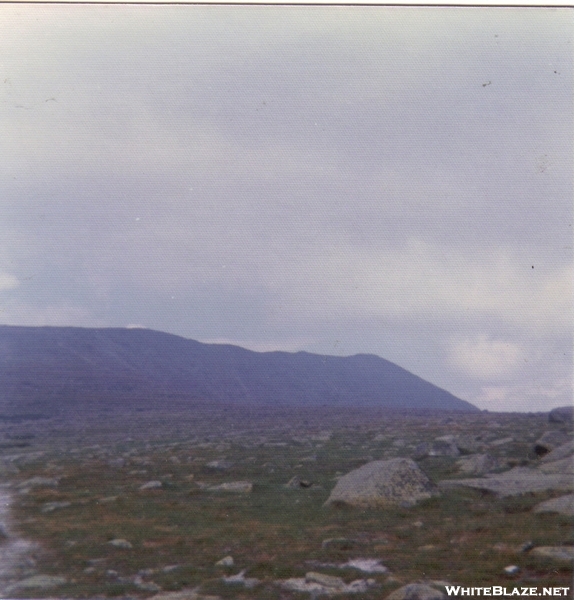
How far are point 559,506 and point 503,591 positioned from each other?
18.5ft

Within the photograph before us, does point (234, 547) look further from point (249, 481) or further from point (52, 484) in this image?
point (52, 484)

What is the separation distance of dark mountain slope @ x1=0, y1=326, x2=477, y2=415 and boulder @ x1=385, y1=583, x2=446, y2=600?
67.2 meters

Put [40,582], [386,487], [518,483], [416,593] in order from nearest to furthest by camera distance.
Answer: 1. [416,593]
2. [40,582]
3. [386,487]
4. [518,483]

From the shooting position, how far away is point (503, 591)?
11906mm

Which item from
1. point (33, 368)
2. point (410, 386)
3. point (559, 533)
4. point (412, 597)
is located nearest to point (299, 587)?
point (412, 597)

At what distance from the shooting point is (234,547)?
1519 centimetres

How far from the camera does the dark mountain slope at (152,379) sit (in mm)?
86438

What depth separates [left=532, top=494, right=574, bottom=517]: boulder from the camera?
16.3m

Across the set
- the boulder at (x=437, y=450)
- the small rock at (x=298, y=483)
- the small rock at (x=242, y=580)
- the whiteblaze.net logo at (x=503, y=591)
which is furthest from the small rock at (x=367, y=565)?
the boulder at (x=437, y=450)

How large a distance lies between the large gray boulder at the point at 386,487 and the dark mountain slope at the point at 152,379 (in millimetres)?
59207

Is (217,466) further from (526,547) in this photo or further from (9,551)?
(526,547)

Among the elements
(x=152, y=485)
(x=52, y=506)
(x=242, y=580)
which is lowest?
(x=52, y=506)

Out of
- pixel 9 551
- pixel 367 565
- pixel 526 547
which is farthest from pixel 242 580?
pixel 9 551

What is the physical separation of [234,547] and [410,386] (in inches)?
3065
